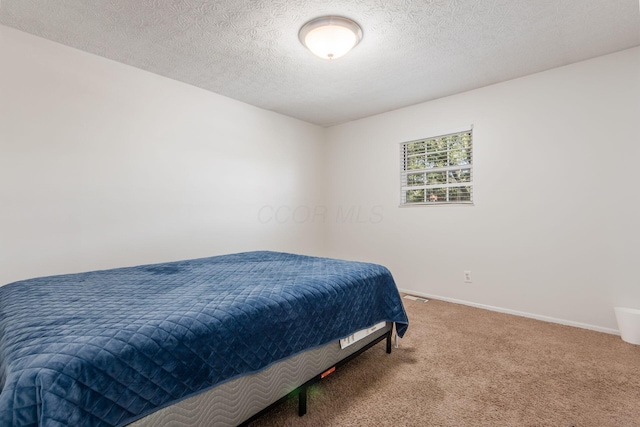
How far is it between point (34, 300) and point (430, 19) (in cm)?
292

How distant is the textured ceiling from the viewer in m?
1.98

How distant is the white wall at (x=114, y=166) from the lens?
2.25 metres

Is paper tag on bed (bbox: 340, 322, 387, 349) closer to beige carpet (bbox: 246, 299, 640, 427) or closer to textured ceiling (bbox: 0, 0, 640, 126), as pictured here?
beige carpet (bbox: 246, 299, 640, 427)

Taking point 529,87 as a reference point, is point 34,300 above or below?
below

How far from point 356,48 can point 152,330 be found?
8.09ft

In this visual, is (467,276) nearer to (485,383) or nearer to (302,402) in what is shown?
(485,383)

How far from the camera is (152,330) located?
1071 millimetres

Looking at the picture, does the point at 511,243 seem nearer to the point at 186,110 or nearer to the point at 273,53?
the point at 273,53

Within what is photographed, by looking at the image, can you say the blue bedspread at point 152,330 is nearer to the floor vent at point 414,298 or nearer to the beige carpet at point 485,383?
the beige carpet at point 485,383

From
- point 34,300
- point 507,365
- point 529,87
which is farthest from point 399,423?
point 529,87

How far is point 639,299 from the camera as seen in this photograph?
2.44 metres

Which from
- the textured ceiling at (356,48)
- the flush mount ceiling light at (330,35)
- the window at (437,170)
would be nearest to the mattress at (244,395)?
the flush mount ceiling light at (330,35)

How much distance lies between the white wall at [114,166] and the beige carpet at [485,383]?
2.18 m

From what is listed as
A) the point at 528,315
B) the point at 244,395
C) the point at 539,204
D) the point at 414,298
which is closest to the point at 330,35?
the point at 244,395
